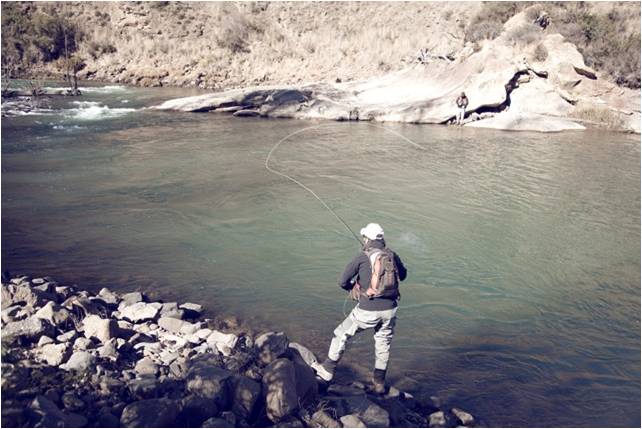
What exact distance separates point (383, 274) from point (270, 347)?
1.38m

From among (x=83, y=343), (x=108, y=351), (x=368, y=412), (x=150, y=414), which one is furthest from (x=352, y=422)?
(x=83, y=343)

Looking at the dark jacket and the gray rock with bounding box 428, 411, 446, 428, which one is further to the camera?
the dark jacket

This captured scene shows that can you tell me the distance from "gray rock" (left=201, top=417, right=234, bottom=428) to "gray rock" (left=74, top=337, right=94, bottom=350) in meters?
1.88

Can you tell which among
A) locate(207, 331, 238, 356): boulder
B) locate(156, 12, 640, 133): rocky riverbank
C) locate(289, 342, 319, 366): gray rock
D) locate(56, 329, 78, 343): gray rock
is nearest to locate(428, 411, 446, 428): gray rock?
locate(289, 342, 319, 366): gray rock

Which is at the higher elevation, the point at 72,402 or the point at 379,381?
the point at 72,402

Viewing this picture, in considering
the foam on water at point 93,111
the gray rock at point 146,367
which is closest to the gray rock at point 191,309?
the gray rock at point 146,367

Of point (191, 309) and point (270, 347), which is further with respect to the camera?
point (191, 309)

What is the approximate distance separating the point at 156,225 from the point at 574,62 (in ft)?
69.6

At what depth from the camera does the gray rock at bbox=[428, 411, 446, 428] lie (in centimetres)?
444

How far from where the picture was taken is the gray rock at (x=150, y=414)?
3.74 meters

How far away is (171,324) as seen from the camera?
19.2ft

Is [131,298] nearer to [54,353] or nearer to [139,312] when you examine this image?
[139,312]

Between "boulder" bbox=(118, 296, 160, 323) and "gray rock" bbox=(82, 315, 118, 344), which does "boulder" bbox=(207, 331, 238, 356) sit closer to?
"boulder" bbox=(118, 296, 160, 323)

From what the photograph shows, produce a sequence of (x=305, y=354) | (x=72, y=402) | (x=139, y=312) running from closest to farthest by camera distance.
Answer: (x=72, y=402) < (x=305, y=354) < (x=139, y=312)
